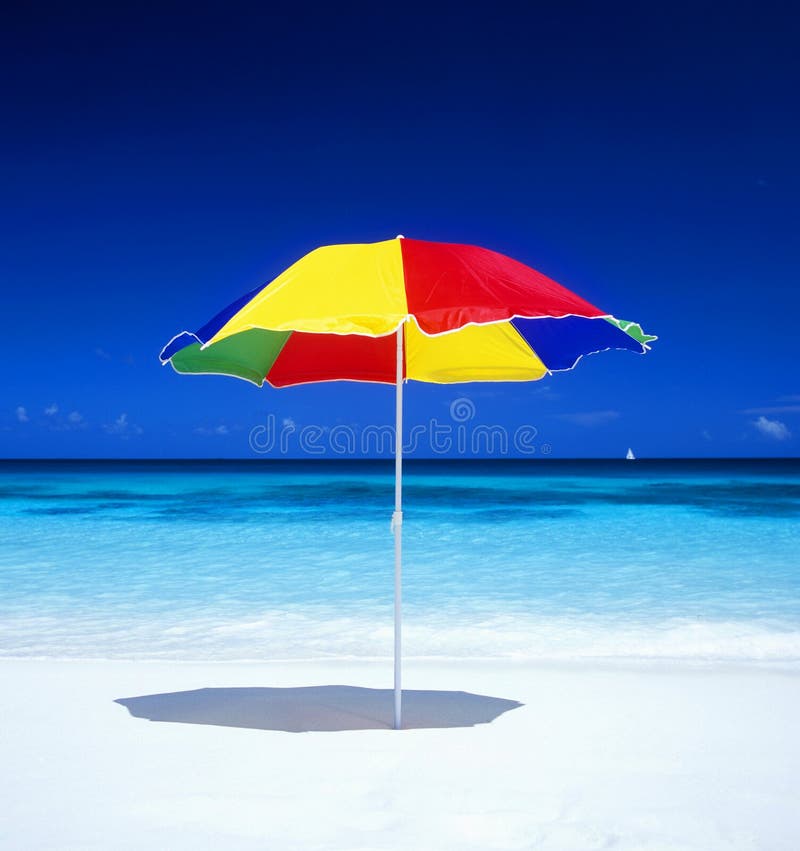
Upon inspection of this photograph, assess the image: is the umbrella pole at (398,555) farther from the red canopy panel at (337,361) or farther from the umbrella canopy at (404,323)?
the red canopy panel at (337,361)

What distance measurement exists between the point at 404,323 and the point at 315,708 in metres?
1.77

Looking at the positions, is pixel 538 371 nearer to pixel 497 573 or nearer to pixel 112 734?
pixel 112 734

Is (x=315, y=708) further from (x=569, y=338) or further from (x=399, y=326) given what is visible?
(x=569, y=338)

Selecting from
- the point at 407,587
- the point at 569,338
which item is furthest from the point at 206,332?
the point at 407,587

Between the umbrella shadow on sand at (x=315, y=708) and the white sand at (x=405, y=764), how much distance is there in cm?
2

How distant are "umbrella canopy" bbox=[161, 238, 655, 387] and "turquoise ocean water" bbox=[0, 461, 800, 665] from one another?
7.19 ft

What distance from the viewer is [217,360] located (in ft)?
13.5

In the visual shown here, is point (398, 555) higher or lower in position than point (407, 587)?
higher

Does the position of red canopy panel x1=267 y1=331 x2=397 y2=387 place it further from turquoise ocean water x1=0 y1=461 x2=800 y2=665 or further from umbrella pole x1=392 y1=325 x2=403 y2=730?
turquoise ocean water x1=0 y1=461 x2=800 y2=665

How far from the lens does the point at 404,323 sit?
12.4 ft

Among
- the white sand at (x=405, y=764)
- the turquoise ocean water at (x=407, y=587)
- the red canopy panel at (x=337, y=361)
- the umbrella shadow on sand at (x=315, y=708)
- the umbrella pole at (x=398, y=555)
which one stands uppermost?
the red canopy panel at (x=337, y=361)

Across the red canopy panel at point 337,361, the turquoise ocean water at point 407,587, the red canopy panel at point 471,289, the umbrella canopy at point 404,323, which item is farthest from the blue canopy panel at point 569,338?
the turquoise ocean water at point 407,587

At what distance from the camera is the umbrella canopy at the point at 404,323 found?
119 inches

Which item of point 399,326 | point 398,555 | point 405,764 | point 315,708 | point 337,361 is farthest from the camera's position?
point 337,361
